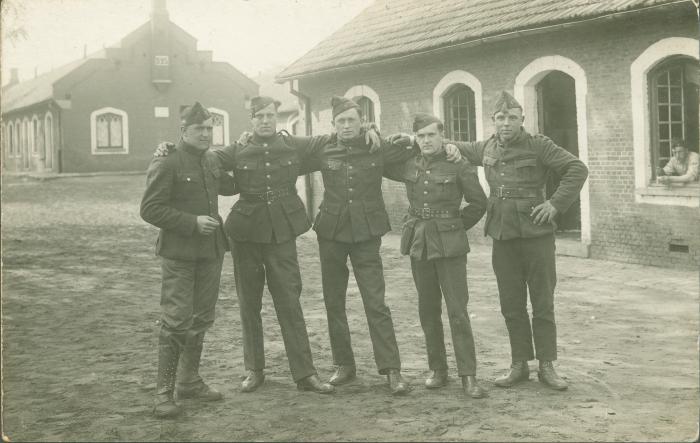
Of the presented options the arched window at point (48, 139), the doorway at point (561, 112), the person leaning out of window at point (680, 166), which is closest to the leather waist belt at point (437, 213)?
the person leaning out of window at point (680, 166)

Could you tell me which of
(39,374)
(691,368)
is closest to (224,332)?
(39,374)

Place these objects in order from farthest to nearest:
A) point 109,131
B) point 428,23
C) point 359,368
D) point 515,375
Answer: point 109,131, point 428,23, point 359,368, point 515,375

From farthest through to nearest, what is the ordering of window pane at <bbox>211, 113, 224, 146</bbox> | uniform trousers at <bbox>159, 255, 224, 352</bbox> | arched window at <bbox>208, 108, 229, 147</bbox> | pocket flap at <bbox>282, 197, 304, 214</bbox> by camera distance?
window pane at <bbox>211, 113, 224, 146</bbox> < arched window at <bbox>208, 108, 229, 147</bbox> < pocket flap at <bbox>282, 197, 304, 214</bbox> < uniform trousers at <bbox>159, 255, 224, 352</bbox>

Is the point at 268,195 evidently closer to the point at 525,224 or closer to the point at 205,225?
the point at 205,225

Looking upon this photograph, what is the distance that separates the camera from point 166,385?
4.92 meters

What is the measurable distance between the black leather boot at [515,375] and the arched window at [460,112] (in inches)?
361

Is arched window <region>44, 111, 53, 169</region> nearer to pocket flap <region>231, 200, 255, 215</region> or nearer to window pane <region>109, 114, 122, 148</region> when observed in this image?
window pane <region>109, 114, 122, 148</region>

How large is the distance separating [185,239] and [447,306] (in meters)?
1.90

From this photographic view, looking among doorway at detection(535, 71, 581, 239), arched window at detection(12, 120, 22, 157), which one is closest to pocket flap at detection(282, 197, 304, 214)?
doorway at detection(535, 71, 581, 239)

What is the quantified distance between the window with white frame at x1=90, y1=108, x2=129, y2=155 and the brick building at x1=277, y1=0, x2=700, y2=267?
23.6m

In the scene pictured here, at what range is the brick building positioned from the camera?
1049 centimetres

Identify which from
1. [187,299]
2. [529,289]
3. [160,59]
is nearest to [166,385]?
[187,299]

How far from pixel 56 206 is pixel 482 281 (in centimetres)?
1509

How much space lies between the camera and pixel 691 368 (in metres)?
5.73
